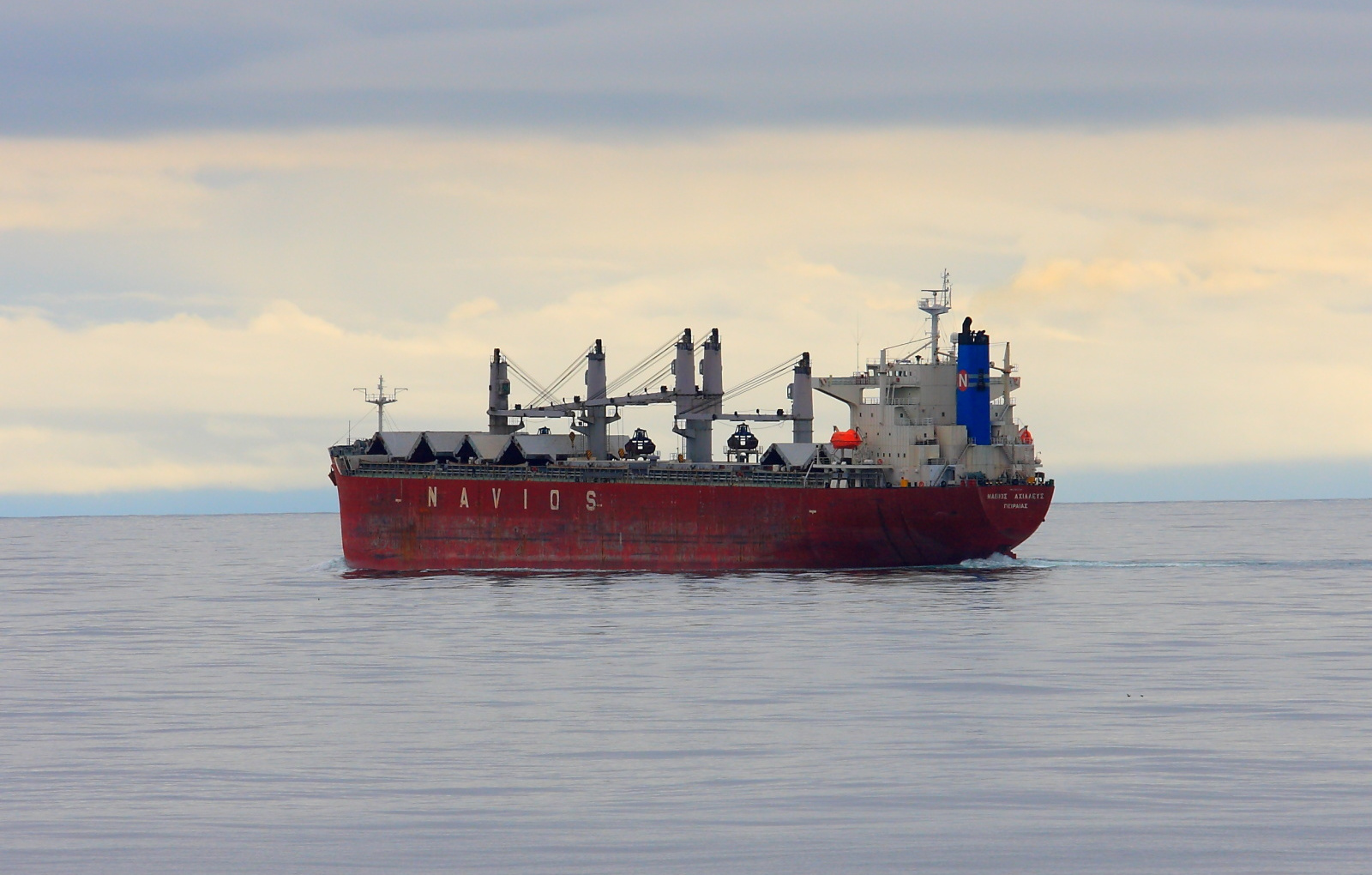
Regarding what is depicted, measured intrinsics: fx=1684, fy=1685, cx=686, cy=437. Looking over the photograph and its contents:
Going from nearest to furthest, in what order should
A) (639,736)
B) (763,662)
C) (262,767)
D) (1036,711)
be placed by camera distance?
1. (262,767)
2. (639,736)
3. (1036,711)
4. (763,662)

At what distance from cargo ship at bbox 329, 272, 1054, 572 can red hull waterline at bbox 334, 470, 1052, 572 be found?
72mm

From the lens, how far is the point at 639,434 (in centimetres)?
8231

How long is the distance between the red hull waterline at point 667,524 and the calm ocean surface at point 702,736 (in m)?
10.8

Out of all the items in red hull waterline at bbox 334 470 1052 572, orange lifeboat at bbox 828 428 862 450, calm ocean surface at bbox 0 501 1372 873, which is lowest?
calm ocean surface at bbox 0 501 1372 873

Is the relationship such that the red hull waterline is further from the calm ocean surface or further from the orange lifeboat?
the calm ocean surface

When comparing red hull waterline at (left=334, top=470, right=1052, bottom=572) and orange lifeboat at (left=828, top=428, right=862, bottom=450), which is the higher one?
orange lifeboat at (left=828, top=428, right=862, bottom=450)

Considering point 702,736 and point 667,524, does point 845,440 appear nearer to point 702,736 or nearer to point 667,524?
point 667,524

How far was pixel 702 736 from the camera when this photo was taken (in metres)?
28.4

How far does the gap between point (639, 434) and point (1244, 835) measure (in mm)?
62598

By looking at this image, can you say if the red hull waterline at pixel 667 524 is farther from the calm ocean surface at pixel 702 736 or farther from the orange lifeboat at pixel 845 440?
the calm ocean surface at pixel 702 736

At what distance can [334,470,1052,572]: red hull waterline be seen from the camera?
68.9m

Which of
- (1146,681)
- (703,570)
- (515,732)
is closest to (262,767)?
(515,732)

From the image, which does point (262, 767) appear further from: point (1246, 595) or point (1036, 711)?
point (1246, 595)

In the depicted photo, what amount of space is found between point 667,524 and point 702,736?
46.0 metres
